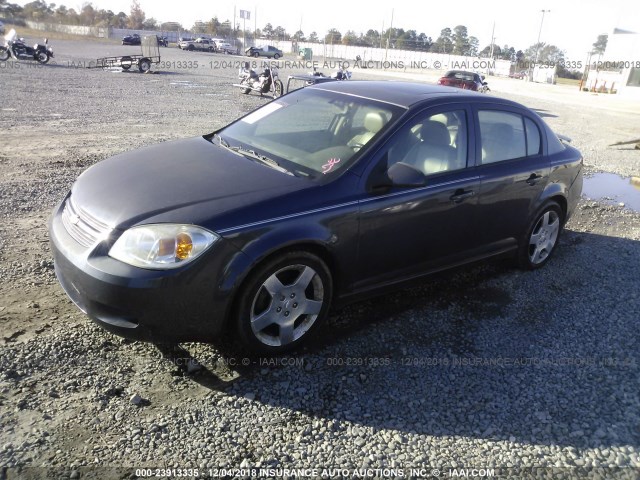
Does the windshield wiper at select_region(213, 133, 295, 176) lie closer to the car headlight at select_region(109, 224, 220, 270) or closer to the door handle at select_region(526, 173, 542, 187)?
the car headlight at select_region(109, 224, 220, 270)

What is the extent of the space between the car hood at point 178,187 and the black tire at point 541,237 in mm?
2605

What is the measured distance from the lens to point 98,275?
9.33 feet

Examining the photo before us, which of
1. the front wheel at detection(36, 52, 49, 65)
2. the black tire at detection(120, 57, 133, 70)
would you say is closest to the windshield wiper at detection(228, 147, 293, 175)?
the black tire at detection(120, 57, 133, 70)

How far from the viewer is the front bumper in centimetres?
282

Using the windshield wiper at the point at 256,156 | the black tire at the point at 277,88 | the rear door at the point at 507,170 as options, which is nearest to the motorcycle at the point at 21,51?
the black tire at the point at 277,88

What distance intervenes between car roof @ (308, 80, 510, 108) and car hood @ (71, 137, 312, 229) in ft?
3.83

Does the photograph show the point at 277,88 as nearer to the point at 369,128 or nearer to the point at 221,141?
the point at 221,141

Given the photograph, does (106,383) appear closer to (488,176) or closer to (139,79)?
(488,176)

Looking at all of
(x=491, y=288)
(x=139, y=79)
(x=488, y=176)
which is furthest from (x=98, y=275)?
(x=139, y=79)

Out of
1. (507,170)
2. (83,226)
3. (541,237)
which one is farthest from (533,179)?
(83,226)

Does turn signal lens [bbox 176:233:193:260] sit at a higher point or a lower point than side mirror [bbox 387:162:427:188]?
lower

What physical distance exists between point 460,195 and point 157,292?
243 centimetres

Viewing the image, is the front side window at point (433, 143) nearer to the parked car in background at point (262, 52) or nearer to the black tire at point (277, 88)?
the black tire at point (277, 88)

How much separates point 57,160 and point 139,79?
16618 millimetres
